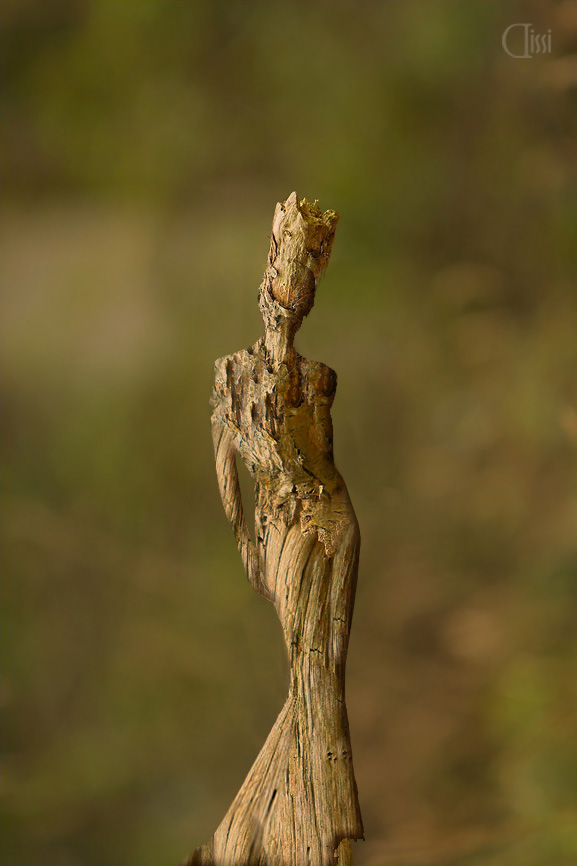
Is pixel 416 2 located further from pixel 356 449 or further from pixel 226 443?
Result: pixel 226 443

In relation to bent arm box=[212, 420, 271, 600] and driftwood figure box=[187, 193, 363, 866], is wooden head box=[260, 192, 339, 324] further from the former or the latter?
bent arm box=[212, 420, 271, 600]

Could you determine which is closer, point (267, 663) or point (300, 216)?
point (300, 216)

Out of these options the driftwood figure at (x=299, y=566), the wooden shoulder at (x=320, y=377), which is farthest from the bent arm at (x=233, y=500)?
the wooden shoulder at (x=320, y=377)

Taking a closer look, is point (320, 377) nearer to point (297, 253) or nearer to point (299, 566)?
point (297, 253)

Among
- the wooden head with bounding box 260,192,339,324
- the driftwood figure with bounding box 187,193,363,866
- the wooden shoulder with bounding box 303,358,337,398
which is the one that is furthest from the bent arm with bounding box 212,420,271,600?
the wooden head with bounding box 260,192,339,324

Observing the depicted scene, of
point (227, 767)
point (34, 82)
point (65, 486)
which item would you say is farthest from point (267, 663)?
point (34, 82)
